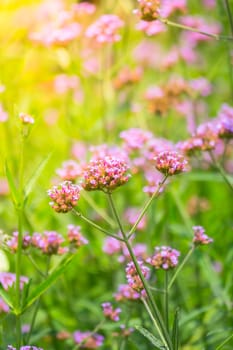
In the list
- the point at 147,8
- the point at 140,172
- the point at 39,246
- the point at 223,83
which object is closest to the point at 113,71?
the point at 140,172

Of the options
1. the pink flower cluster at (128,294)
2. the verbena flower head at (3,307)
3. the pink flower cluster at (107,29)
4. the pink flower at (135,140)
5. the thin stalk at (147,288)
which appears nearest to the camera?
the thin stalk at (147,288)

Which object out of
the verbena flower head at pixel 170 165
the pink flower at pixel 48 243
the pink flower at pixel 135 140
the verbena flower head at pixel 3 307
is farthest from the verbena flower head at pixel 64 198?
the pink flower at pixel 135 140

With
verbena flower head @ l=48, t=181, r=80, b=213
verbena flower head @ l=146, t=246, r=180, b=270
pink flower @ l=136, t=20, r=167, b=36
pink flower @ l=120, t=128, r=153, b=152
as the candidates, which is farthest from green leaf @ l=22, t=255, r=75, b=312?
pink flower @ l=136, t=20, r=167, b=36

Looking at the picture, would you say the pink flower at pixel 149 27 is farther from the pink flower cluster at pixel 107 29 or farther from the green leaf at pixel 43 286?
the green leaf at pixel 43 286

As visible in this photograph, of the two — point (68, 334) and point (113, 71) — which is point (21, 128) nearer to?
point (68, 334)

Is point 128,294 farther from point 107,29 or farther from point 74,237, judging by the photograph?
point 107,29

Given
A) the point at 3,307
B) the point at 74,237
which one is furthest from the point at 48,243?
the point at 3,307
